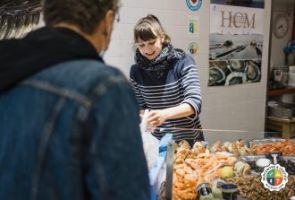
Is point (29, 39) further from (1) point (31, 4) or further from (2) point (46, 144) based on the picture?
(1) point (31, 4)

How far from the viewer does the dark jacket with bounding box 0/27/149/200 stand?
0.69 meters

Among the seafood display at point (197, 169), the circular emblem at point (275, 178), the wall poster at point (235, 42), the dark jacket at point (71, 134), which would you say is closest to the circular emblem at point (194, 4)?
the wall poster at point (235, 42)

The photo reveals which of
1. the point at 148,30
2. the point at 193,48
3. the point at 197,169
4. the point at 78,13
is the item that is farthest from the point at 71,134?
the point at 193,48

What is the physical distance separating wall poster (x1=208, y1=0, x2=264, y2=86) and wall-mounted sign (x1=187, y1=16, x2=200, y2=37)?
18cm

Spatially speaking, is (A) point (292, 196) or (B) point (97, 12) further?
(A) point (292, 196)

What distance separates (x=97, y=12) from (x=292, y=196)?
1211 millimetres

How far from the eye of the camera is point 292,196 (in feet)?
5.13

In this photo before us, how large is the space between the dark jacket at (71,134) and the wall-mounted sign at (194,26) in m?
2.79

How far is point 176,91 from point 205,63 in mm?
1291

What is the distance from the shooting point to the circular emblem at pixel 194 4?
11.1ft

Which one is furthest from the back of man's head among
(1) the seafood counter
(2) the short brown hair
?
(2) the short brown hair

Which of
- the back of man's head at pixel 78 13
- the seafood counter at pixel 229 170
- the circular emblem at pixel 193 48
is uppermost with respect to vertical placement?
the back of man's head at pixel 78 13

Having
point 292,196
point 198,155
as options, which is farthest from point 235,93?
point 292,196

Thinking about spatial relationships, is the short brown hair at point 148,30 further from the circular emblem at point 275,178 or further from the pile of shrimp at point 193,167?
the circular emblem at point 275,178
